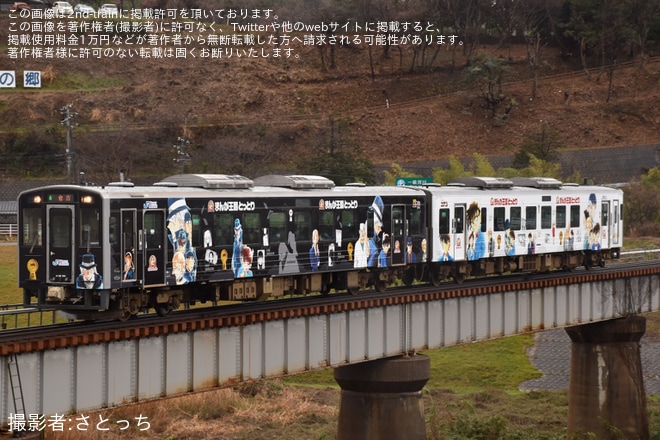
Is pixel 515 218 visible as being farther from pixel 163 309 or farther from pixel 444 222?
pixel 163 309

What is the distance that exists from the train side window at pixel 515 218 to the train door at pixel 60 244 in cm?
1943

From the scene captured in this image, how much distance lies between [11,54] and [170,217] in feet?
287

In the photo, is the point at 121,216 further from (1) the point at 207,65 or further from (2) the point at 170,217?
(1) the point at 207,65

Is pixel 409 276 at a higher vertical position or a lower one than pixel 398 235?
lower

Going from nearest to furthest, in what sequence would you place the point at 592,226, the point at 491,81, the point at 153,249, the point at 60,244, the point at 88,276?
Answer: 1. the point at 88,276
2. the point at 60,244
3. the point at 153,249
4. the point at 592,226
5. the point at 491,81

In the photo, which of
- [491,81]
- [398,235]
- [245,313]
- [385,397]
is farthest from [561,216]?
[491,81]

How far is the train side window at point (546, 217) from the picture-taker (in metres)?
41.4

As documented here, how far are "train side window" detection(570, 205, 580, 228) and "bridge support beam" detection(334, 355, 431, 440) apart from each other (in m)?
12.7

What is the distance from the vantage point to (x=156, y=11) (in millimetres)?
121188

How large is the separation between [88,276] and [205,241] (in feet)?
12.9

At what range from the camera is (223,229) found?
28.6 metres

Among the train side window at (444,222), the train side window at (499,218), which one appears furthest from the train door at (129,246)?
the train side window at (499,218)

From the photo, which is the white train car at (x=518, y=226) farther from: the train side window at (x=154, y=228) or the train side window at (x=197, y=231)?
the train side window at (x=154, y=228)

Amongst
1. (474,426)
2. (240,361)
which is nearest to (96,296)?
(240,361)
